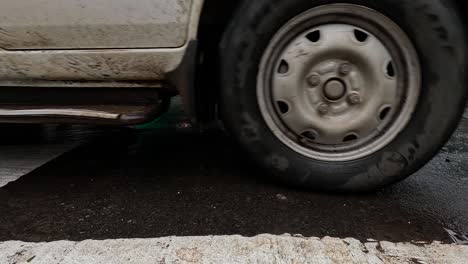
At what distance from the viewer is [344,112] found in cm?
178

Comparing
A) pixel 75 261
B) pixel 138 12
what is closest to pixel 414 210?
pixel 75 261

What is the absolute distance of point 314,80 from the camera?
5.78ft

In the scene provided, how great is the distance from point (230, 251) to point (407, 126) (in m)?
0.96

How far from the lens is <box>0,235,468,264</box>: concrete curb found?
4.20ft

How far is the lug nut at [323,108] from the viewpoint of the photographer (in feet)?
5.83

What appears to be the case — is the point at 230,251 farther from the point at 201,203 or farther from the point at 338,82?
the point at 338,82

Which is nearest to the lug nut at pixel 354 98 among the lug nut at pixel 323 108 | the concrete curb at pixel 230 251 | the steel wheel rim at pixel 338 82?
the steel wheel rim at pixel 338 82

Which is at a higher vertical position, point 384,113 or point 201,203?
point 384,113

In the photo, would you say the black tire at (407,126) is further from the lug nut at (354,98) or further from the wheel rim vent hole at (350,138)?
the lug nut at (354,98)

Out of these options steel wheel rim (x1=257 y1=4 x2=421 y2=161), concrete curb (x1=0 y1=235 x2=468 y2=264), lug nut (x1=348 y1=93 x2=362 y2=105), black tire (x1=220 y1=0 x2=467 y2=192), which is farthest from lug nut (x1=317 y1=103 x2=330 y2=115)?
concrete curb (x1=0 y1=235 x2=468 y2=264)

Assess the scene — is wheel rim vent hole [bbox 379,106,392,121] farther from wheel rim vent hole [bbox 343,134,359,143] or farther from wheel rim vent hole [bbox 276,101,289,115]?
wheel rim vent hole [bbox 276,101,289,115]

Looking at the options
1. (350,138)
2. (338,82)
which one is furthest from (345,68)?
(350,138)

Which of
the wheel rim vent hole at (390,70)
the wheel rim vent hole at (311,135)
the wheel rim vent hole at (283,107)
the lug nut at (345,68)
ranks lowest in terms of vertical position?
the wheel rim vent hole at (311,135)

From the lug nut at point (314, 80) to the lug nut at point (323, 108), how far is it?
10 cm
